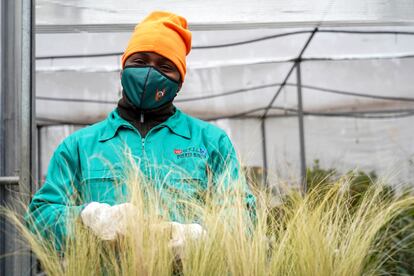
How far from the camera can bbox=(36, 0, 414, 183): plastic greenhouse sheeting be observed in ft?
8.72

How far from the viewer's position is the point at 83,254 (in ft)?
2.92

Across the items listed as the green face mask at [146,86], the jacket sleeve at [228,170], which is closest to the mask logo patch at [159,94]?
the green face mask at [146,86]

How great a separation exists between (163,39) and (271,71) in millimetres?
4888

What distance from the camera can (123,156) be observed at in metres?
1.20

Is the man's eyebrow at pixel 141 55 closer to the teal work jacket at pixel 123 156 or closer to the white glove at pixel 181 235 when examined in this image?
the teal work jacket at pixel 123 156

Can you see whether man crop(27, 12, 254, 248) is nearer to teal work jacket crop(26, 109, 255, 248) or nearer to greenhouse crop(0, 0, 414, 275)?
teal work jacket crop(26, 109, 255, 248)

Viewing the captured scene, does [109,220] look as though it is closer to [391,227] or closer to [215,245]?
[215,245]

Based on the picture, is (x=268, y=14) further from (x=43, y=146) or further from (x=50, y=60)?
(x=43, y=146)

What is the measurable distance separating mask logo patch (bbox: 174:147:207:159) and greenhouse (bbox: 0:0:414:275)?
0.13m

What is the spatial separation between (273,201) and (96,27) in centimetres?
205

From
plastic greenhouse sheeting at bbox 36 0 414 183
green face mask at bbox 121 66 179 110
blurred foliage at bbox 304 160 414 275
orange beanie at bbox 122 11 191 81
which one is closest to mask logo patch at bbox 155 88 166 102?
green face mask at bbox 121 66 179 110

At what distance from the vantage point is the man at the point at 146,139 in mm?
1196

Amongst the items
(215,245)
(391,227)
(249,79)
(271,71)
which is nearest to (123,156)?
(215,245)

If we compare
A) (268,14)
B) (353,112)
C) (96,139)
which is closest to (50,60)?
(268,14)
